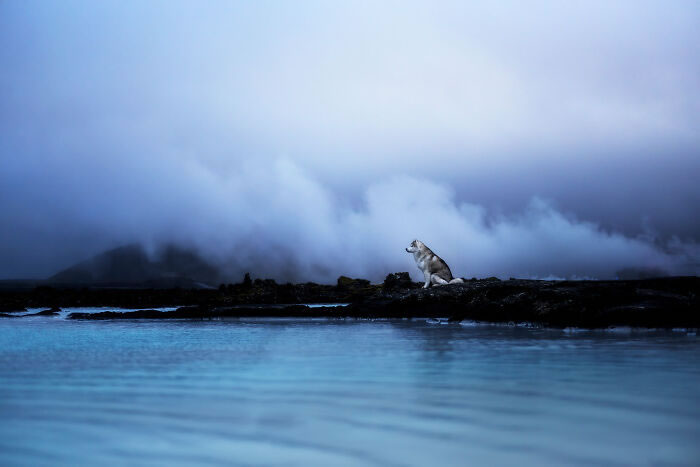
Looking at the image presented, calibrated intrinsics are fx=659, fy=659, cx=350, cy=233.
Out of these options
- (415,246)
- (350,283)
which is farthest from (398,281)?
(350,283)

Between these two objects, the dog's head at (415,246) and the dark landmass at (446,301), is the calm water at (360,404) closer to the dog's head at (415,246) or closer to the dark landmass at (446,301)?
the dark landmass at (446,301)

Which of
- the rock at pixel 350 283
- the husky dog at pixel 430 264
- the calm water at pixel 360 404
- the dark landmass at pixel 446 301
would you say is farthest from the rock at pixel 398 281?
the calm water at pixel 360 404

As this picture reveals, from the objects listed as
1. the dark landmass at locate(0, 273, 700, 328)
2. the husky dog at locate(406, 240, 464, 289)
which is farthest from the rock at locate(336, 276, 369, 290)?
the husky dog at locate(406, 240, 464, 289)

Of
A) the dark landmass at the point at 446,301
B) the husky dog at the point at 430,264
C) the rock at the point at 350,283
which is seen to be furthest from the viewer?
the rock at the point at 350,283

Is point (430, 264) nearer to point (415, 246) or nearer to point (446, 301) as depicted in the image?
point (415, 246)

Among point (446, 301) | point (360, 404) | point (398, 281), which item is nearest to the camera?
point (360, 404)

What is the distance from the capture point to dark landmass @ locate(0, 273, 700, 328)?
47.4 feet

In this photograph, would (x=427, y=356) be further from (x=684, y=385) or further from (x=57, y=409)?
(x=57, y=409)

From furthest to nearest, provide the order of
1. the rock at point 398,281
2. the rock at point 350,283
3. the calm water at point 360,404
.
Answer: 1. the rock at point 350,283
2. the rock at point 398,281
3. the calm water at point 360,404

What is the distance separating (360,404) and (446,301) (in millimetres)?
14419

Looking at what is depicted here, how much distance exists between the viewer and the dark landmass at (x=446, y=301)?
14.5 meters

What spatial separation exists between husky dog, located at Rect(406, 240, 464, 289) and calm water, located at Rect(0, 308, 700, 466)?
1162 centimetres

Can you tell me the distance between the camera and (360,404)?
19.5 ft

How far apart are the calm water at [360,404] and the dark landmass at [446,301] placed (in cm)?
289
